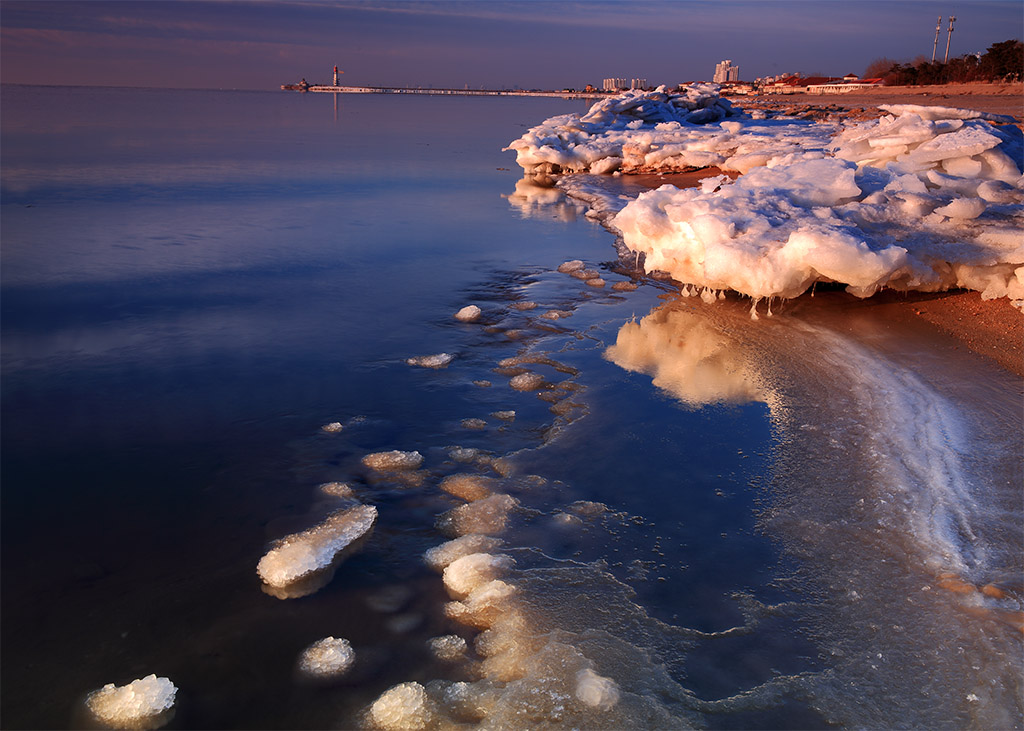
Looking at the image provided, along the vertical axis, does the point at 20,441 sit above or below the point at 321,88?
below

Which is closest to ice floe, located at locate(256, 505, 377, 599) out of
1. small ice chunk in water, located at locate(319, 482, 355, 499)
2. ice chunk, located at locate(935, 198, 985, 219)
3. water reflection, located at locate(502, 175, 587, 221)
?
small ice chunk in water, located at locate(319, 482, 355, 499)

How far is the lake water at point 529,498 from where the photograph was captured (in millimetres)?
2270

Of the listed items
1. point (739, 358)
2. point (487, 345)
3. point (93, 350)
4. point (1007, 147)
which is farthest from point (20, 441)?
point (1007, 147)

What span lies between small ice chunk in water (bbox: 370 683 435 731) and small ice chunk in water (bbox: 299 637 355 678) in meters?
0.20

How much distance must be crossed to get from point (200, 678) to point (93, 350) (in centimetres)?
353

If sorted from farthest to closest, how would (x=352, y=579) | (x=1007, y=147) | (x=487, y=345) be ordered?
(x=1007, y=147)
(x=487, y=345)
(x=352, y=579)

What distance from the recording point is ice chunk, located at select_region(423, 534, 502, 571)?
2.84 meters

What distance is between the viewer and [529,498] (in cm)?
325

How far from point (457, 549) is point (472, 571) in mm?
182

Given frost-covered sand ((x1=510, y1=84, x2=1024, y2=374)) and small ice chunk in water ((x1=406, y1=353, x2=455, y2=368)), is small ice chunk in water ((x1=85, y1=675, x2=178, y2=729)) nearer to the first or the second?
small ice chunk in water ((x1=406, y1=353, x2=455, y2=368))

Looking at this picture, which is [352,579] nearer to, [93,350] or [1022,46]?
[93,350]

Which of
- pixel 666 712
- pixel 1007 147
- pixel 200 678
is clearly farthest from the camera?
pixel 1007 147

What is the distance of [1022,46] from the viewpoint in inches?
1380

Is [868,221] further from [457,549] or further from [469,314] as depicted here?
[457,549]
